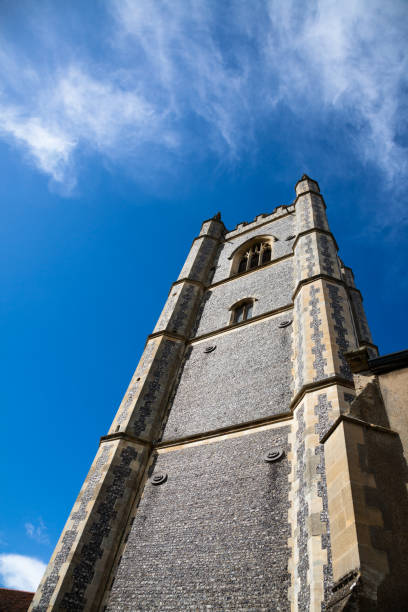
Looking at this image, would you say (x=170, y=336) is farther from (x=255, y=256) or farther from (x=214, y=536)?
(x=255, y=256)

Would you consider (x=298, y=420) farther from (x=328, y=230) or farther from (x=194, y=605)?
(x=328, y=230)

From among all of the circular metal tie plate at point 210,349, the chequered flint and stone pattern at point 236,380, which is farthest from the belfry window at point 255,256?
the circular metal tie plate at point 210,349

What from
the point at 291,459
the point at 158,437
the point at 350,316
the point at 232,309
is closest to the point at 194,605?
the point at 291,459

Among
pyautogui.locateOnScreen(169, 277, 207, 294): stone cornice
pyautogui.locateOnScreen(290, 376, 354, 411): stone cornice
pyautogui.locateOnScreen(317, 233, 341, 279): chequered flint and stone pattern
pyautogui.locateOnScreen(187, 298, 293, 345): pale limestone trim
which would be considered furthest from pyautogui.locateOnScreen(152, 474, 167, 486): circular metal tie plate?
pyautogui.locateOnScreen(169, 277, 207, 294): stone cornice

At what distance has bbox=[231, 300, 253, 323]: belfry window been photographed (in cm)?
1243

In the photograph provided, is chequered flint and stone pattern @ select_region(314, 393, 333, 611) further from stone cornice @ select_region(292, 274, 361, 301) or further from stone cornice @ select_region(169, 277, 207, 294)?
stone cornice @ select_region(169, 277, 207, 294)

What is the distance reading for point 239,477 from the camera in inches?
274

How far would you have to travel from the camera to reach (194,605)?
550 cm

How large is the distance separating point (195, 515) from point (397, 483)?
3974 millimetres

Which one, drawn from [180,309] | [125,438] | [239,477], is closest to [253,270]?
[180,309]

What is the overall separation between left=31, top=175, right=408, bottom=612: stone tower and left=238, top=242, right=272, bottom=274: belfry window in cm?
425

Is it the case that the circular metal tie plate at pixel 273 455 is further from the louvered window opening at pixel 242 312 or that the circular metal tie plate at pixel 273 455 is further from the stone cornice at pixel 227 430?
the louvered window opening at pixel 242 312

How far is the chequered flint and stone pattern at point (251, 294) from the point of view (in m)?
12.1

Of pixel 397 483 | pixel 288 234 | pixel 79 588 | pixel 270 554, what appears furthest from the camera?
pixel 288 234
